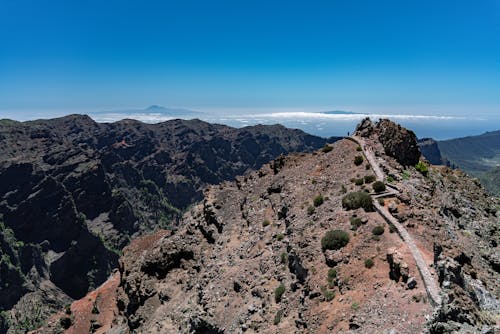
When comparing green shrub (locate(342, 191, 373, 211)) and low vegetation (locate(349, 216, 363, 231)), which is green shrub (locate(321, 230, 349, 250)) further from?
green shrub (locate(342, 191, 373, 211))

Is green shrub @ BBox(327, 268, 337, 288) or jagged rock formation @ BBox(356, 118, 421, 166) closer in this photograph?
green shrub @ BBox(327, 268, 337, 288)

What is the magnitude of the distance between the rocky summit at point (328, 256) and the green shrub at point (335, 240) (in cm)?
9

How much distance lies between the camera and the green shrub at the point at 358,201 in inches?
1220

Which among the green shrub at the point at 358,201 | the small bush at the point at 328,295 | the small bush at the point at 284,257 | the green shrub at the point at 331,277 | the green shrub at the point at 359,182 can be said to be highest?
the green shrub at the point at 359,182

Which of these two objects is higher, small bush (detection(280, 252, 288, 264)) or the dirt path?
the dirt path

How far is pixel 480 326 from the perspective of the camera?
18.0m

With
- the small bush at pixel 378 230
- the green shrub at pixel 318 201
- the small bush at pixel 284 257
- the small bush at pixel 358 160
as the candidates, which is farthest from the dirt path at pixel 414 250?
the small bush at pixel 284 257

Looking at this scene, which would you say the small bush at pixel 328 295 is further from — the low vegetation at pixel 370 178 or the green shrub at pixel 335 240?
the low vegetation at pixel 370 178

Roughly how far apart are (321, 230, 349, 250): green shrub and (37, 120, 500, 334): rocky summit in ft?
0.29

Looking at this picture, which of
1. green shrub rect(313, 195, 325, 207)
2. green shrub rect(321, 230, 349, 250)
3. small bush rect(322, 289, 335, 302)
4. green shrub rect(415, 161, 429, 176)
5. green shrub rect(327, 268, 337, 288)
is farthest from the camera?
green shrub rect(415, 161, 429, 176)

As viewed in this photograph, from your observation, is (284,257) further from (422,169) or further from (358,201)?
(422,169)

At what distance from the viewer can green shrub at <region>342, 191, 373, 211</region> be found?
31.0 metres

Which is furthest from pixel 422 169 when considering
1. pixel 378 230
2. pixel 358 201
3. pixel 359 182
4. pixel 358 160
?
pixel 378 230

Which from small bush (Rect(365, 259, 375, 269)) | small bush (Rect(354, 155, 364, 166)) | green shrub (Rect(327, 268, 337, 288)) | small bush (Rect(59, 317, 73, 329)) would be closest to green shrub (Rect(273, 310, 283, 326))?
green shrub (Rect(327, 268, 337, 288))
